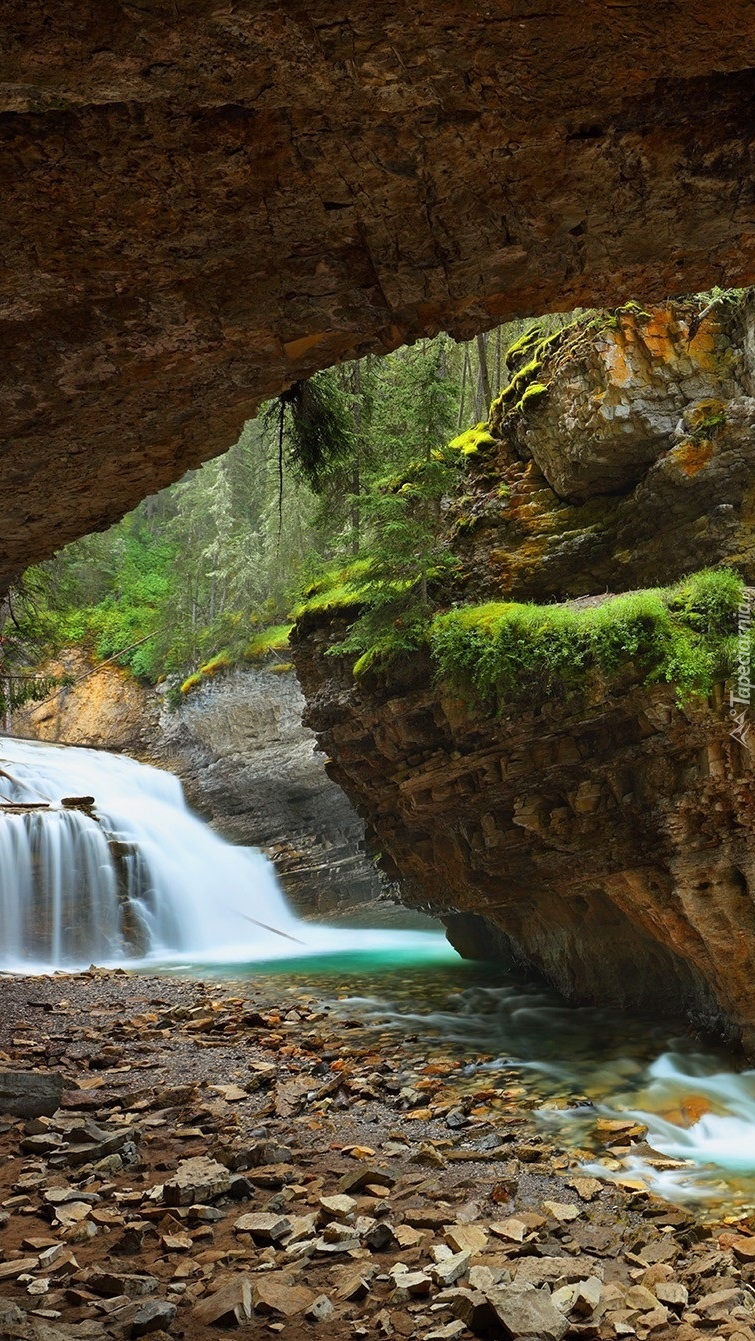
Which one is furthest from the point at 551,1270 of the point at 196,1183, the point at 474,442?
the point at 474,442

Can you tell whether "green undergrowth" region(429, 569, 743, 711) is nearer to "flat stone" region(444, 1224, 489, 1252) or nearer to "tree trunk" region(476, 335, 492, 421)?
"flat stone" region(444, 1224, 489, 1252)

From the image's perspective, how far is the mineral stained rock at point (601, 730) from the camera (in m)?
9.23

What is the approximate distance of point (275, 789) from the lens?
24.2m

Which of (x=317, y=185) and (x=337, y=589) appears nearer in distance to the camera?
(x=317, y=185)

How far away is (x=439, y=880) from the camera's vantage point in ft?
45.9

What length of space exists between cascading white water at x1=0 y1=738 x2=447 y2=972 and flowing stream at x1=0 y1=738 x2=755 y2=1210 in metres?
0.04

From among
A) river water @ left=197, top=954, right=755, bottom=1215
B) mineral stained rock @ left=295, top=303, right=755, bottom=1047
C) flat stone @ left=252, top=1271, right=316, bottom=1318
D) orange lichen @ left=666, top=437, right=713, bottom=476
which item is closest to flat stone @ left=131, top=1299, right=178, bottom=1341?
flat stone @ left=252, top=1271, right=316, bottom=1318

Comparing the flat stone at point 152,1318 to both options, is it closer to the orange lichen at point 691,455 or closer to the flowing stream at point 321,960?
the flowing stream at point 321,960

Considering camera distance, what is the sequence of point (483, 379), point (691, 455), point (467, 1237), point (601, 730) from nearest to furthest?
point (467, 1237), point (601, 730), point (691, 455), point (483, 379)

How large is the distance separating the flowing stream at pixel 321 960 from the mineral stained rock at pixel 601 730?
1.08 metres

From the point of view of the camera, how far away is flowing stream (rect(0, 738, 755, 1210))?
7766mm

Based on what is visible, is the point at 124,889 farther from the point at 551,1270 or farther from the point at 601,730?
the point at 551,1270

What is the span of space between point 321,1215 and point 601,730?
668 centimetres

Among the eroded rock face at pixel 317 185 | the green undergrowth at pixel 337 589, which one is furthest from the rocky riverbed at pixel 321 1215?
the green undergrowth at pixel 337 589
